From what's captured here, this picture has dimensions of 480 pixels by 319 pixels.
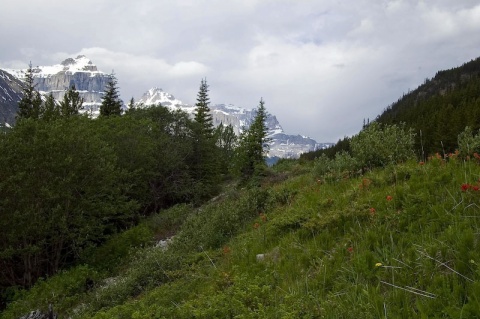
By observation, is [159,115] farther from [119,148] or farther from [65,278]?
[65,278]

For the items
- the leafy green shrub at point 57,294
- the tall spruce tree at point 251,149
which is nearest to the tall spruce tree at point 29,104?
the tall spruce tree at point 251,149

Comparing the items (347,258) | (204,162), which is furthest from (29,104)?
(347,258)

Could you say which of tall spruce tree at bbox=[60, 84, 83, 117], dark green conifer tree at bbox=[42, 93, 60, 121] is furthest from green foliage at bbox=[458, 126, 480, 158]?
tall spruce tree at bbox=[60, 84, 83, 117]

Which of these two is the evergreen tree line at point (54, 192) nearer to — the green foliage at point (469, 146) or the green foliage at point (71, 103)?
the green foliage at point (71, 103)

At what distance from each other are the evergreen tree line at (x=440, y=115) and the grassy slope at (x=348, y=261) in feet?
4.38

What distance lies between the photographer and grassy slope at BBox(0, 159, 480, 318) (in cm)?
355

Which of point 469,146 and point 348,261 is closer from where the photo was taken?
point 348,261

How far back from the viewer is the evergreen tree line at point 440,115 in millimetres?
42553

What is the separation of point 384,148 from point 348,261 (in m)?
5.63

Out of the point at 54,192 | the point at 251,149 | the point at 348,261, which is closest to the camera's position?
the point at 348,261

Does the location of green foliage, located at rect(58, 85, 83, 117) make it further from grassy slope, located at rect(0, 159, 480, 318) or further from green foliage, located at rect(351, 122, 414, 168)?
green foliage, located at rect(351, 122, 414, 168)

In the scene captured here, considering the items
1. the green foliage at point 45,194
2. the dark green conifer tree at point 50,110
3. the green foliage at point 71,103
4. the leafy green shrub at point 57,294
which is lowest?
the leafy green shrub at point 57,294

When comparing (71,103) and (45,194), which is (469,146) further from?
(71,103)

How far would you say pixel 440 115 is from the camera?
2217 inches
